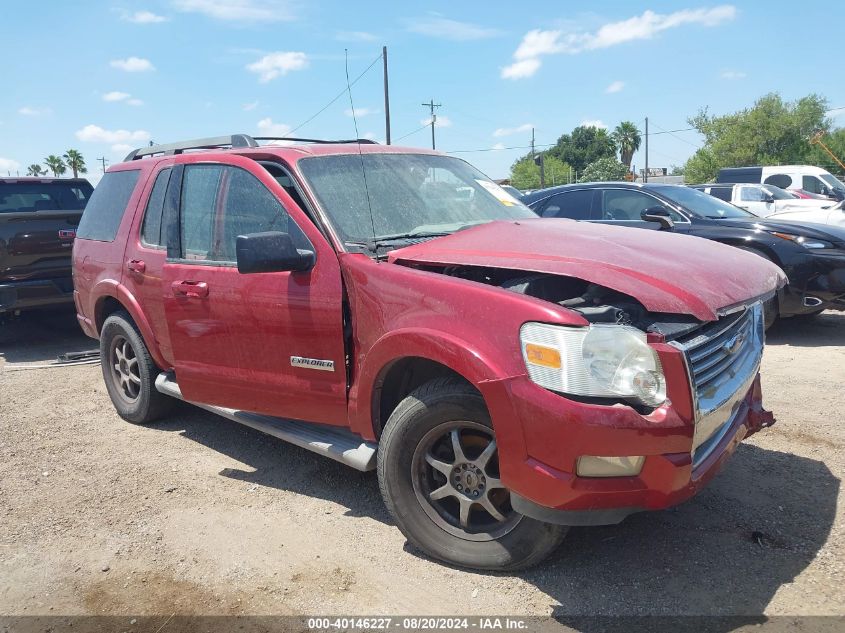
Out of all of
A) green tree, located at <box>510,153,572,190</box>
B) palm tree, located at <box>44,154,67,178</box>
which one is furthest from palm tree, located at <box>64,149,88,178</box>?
green tree, located at <box>510,153,572,190</box>

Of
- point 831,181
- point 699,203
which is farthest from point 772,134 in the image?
point 699,203

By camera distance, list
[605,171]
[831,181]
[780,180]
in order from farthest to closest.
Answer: [605,171] → [831,181] → [780,180]

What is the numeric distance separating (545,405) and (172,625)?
5.75 feet

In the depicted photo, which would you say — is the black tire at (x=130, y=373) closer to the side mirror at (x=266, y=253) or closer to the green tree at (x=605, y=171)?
the side mirror at (x=266, y=253)

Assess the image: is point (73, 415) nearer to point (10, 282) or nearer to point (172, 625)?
point (10, 282)

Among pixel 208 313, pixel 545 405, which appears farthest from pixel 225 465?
pixel 545 405

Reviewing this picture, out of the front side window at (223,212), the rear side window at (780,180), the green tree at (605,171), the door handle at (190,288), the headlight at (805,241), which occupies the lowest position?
the headlight at (805,241)

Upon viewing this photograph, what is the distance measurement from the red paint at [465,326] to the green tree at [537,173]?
74347 millimetres

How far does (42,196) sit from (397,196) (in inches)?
266

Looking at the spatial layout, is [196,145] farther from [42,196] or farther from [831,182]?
[831,182]

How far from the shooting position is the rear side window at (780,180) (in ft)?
64.6

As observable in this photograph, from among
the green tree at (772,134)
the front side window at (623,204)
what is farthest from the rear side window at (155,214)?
the green tree at (772,134)

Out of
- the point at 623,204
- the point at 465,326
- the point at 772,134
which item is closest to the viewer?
the point at 465,326

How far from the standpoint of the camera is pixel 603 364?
2.50m
